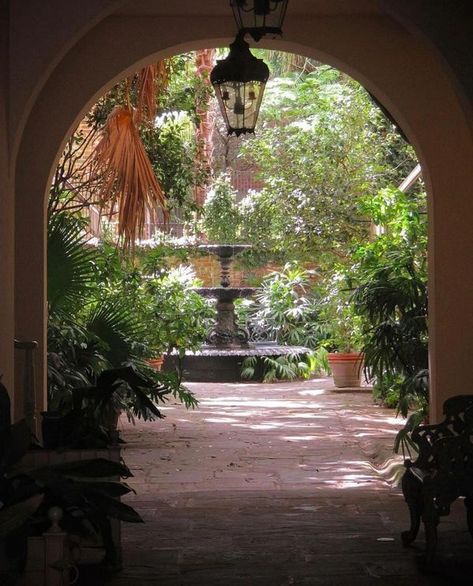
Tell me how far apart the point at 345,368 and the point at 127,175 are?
275 inches

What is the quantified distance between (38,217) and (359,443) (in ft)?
14.0

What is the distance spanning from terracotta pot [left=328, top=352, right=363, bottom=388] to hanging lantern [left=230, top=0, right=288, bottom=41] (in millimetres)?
9782

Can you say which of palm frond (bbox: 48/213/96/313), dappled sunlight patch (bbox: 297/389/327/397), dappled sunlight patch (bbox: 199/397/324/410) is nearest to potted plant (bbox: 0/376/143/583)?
palm frond (bbox: 48/213/96/313)

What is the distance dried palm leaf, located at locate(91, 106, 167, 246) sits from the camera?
30.9ft

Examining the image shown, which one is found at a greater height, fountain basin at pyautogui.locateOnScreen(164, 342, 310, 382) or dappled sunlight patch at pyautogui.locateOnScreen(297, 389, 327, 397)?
fountain basin at pyautogui.locateOnScreen(164, 342, 310, 382)

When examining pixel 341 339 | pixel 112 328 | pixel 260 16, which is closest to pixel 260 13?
pixel 260 16

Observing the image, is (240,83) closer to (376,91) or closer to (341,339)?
(376,91)

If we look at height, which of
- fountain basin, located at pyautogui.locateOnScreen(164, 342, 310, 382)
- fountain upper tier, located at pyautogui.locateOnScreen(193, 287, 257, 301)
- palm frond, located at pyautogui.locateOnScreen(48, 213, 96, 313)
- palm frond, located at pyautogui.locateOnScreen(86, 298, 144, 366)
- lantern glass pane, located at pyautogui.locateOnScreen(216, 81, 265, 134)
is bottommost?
fountain basin, located at pyautogui.locateOnScreen(164, 342, 310, 382)

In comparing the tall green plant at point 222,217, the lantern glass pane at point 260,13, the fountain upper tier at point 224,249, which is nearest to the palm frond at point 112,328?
the lantern glass pane at point 260,13

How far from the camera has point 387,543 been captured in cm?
587

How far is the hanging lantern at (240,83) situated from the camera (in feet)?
20.5

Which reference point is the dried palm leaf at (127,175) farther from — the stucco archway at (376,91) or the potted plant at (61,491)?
the potted plant at (61,491)

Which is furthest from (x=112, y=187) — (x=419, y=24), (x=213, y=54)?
(x=213, y=54)

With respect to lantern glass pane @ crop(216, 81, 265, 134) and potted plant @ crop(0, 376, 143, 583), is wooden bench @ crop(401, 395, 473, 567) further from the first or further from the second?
lantern glass pane @ crop(216, 81, 265, 134)
